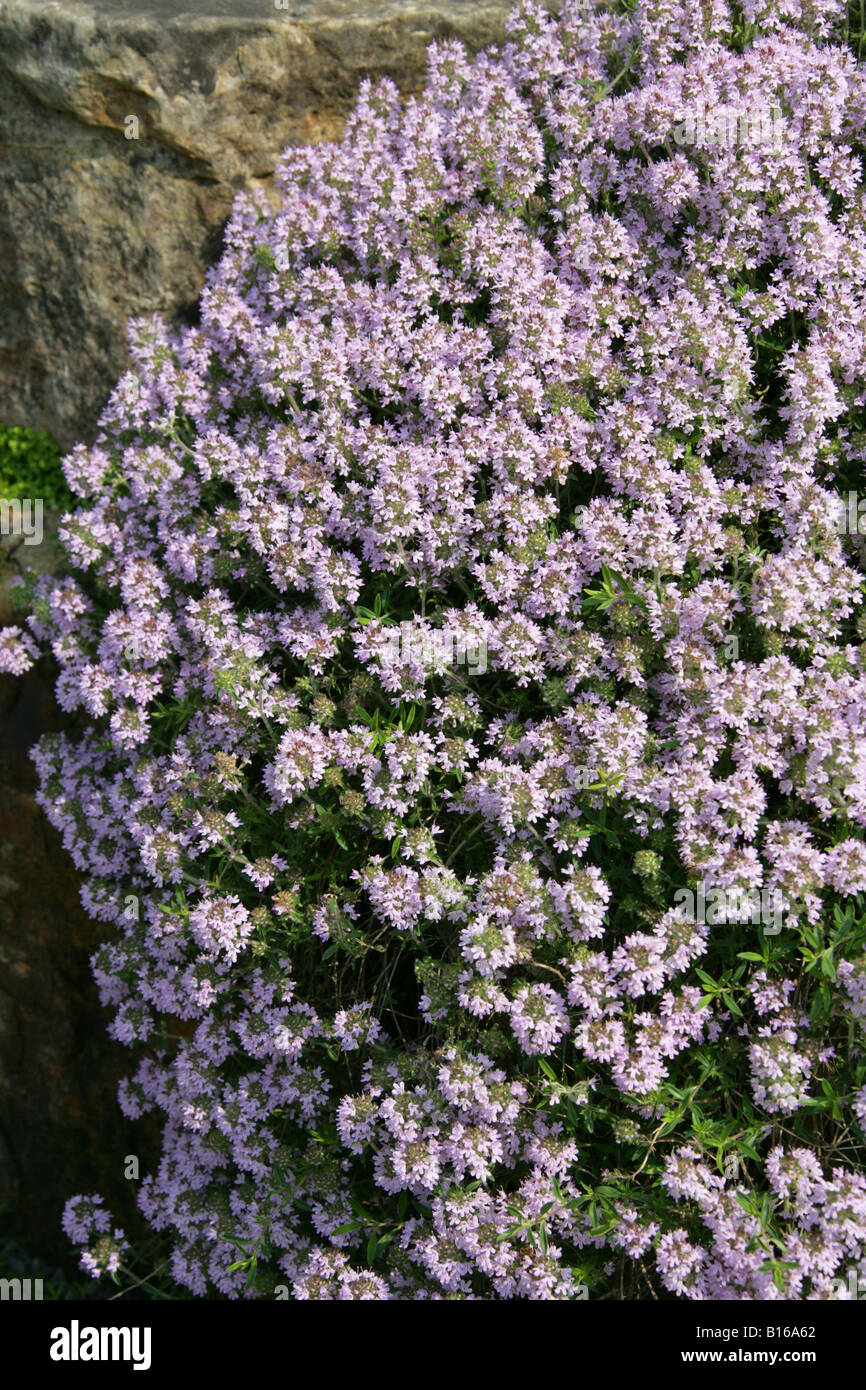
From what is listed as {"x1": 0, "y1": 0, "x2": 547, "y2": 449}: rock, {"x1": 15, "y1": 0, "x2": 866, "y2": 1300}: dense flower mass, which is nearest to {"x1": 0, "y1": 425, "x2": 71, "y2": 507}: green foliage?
{"x1": 0, "y1": 0, "x2": 547, "y2": 449}: rock

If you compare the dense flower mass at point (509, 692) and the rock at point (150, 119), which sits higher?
the rock at point (150, 119)

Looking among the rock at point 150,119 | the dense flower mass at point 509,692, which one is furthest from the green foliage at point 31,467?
the dense flower mass at point 509,692

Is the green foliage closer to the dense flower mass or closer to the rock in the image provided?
the rock

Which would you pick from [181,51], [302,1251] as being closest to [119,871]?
[302,1251]

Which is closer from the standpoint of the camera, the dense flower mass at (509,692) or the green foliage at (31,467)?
the dense flower mass at (509,692)

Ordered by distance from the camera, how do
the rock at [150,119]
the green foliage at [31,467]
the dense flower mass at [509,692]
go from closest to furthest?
the dense flower mass at [509,692]
the rock at [150,119]
the green foliage at [31,467]

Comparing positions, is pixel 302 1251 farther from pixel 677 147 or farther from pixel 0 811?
pixel 677 147

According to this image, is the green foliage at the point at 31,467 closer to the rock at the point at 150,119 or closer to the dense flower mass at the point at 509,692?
the rock at the point at 150,119
